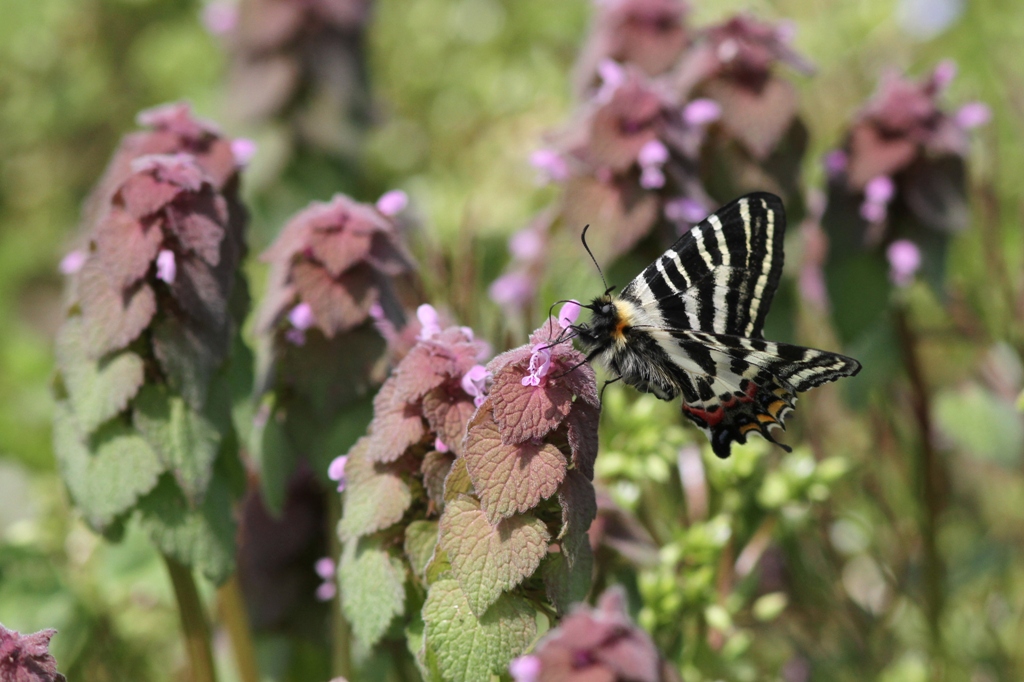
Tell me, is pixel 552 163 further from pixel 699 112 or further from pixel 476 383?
pixel 476 383

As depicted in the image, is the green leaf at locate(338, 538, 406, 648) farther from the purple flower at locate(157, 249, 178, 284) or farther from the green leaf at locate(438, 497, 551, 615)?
the purple flower at locate(157, 249, 178, 284)

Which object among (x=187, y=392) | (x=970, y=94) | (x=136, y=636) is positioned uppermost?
(x=970, y=94)

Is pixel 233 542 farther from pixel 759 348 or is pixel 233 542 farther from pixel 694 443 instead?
pixel 694 443

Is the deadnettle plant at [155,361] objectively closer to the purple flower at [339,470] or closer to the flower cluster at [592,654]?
the purple flower at [339,470]

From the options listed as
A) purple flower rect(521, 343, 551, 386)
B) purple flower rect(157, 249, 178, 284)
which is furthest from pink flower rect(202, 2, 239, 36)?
purple flower rect(521, 343, 551, 386)

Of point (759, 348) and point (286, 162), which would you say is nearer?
point (759, 348)

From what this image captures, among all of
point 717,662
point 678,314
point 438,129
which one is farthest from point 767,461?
point 438,129
